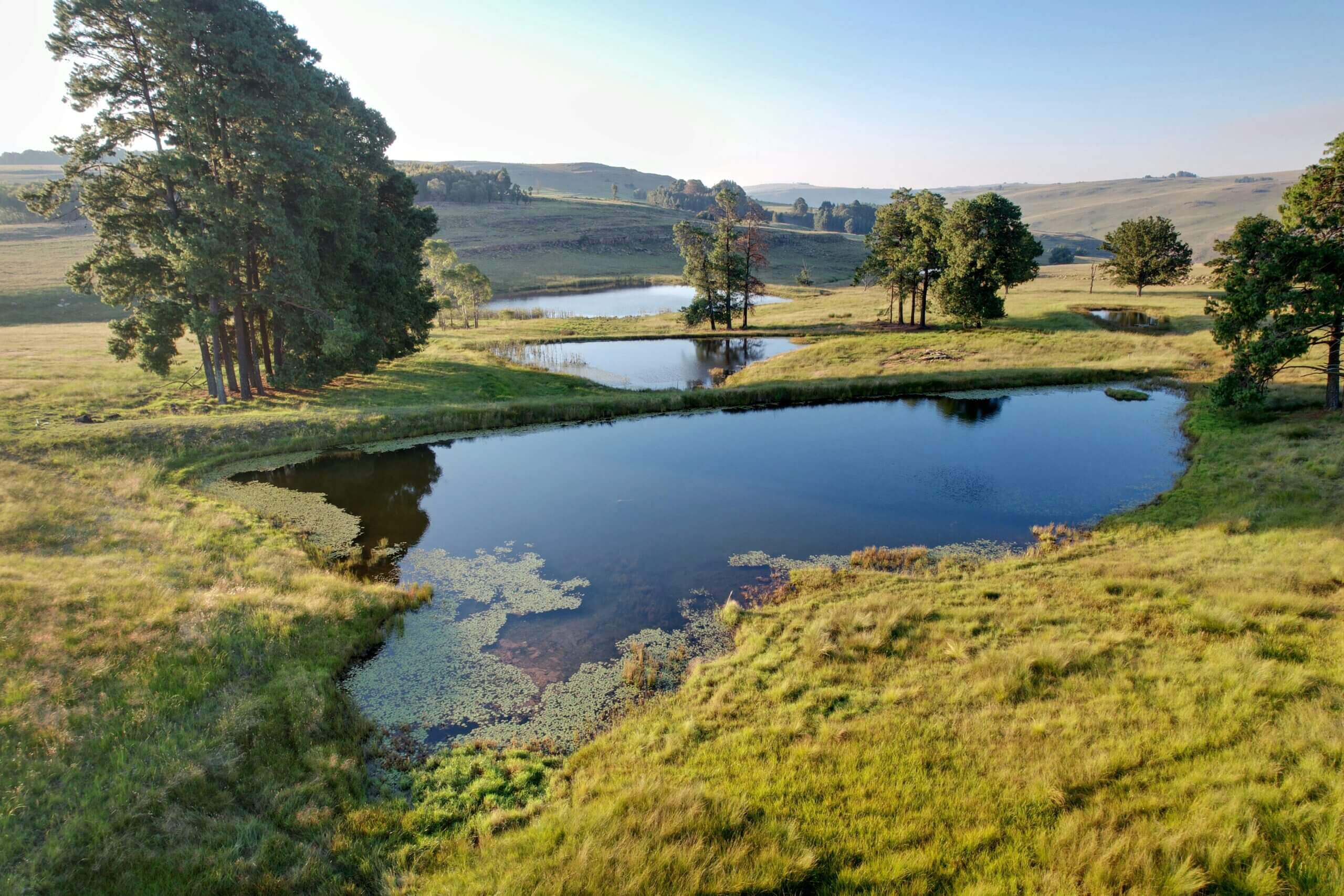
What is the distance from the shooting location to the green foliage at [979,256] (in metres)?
47.8

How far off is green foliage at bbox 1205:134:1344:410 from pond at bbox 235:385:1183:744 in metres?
4.27

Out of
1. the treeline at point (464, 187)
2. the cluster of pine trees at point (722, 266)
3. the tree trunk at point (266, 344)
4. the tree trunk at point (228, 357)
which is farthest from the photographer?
the treeline at point (464, 187)

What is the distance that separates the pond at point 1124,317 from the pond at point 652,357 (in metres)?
26.2

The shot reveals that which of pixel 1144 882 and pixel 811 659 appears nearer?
pixel 1144 882

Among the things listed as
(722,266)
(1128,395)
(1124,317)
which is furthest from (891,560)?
(1124,317)

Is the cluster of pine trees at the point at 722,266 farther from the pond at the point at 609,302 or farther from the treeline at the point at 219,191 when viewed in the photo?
the treeline at the point at 219,191

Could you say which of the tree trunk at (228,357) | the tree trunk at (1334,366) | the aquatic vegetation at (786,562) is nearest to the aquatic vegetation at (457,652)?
the aquatic vegetation at (786,562)

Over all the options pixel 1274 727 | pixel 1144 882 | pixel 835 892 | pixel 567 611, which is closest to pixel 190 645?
pixel 567 611

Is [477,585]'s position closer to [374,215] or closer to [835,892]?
[835,892]

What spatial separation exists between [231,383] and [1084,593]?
3640 cm

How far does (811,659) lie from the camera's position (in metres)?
11.2

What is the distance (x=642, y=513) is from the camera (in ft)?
62.9

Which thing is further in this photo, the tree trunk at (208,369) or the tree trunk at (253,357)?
the tree trunk at (253,357)

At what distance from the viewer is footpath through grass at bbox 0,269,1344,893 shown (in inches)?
253
